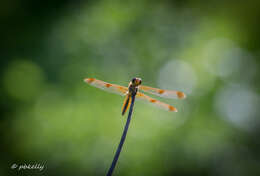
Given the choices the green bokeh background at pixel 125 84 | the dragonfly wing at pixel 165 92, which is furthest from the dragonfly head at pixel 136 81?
the green bokeh background at pixel 125 84

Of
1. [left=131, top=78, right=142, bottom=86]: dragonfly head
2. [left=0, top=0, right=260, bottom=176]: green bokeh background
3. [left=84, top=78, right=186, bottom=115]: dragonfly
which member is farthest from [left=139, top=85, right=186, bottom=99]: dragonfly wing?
[left=0, top=0, right=260, bottom=176]: green bokeh background

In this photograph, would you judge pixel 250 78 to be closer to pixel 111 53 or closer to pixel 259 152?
pixel 259 152

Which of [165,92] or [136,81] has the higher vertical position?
[165,92]

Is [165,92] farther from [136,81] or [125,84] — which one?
[125,84]

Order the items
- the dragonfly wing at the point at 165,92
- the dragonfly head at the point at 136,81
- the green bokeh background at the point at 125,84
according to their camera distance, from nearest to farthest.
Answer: the dragonfly head at the point at 136,81
the dragonfly wing at the point at 165,92
the green bokeh background at the point at 125,84

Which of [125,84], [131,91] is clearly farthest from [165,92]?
[125,84]

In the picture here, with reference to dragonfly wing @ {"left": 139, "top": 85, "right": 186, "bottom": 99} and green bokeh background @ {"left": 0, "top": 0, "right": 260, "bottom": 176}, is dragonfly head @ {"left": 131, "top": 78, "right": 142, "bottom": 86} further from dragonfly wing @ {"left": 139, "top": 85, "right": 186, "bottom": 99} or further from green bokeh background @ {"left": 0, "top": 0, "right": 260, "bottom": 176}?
green bokeh background @ {"left": 0, "top": 0, "right": 260, "bottom": 176}

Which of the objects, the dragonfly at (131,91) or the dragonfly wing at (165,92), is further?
the dragonfly wing at (165,92)

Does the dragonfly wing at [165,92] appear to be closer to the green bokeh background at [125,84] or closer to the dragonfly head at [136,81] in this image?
the dragonfly head at [136,81]
